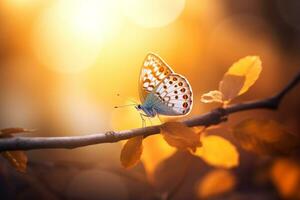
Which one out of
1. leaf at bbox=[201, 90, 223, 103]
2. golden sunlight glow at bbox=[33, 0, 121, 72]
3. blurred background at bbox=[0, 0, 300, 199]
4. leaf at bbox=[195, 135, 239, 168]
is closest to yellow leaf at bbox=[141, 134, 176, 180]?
leaf at bbox=[195, 135, 239, 168]

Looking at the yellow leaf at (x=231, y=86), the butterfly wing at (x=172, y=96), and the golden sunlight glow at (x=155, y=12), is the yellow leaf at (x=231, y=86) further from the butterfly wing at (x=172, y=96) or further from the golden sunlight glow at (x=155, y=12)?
the golden sunlight glow at (x=155, y=12)

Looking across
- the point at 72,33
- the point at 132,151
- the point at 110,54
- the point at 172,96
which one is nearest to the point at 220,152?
the point at 172,96

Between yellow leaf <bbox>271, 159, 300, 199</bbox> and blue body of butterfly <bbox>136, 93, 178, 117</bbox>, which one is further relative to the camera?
yellow leaf <bbox>271, 159, 300, 199</bbox>

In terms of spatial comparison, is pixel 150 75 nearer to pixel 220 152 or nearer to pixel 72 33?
pixel 220 152

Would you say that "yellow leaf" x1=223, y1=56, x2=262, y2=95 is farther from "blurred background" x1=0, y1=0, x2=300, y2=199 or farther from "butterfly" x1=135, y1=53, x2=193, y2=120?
"blurred background" x1=0, y1=0, x2=300, y2=199

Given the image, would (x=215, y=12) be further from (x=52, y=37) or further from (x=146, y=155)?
(x=146, y=155)

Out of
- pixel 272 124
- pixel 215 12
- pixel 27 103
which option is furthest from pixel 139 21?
pixel 272 124
